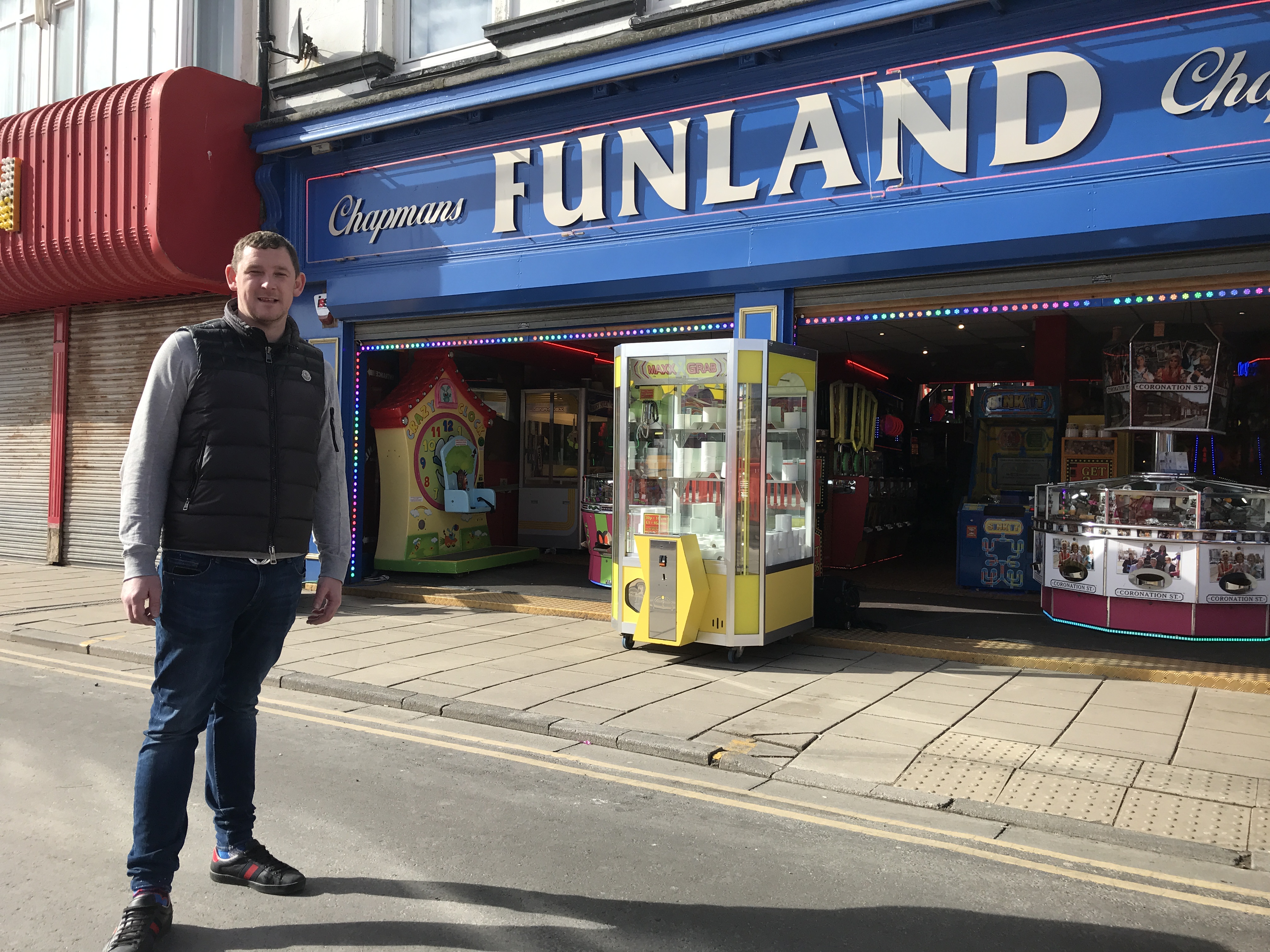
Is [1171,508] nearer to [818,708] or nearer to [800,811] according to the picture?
[818,708]

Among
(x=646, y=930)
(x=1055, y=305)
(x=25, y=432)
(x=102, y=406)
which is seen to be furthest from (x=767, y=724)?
(x=25, y=432)

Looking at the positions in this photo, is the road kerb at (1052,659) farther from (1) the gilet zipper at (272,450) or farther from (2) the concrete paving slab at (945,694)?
(1) the gilet zipper at (272,450)

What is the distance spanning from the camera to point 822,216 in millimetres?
8094

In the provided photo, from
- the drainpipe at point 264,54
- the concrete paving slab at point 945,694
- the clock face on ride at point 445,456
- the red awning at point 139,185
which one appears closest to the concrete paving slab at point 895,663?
the concrete paving slab at point 945,694

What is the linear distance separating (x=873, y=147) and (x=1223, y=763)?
5116mm

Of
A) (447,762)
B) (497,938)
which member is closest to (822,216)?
(447,762)

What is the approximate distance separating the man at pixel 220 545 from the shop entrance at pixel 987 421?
19.7ft

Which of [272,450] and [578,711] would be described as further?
[578,711]

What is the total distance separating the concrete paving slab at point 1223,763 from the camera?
4.90m

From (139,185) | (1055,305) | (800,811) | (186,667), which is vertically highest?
(139,185)

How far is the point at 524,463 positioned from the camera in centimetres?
1518

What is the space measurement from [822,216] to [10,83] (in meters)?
11.9

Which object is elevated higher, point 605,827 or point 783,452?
point 783,452

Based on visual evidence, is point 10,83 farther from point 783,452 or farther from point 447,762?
point 447,762
